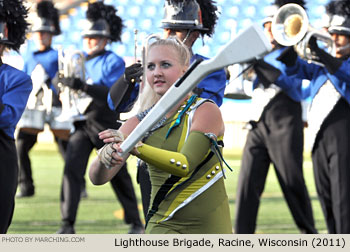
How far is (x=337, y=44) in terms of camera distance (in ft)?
19.9

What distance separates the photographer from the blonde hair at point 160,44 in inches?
129

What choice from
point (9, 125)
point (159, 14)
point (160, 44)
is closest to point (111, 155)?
point (160, 44)

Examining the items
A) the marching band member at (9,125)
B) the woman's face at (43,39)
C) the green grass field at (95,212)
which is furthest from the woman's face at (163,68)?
the woman's face at (43,39)

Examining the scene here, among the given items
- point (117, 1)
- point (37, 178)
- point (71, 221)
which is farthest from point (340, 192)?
point (117, 1)

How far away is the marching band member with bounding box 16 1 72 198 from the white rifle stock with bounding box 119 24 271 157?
618cm

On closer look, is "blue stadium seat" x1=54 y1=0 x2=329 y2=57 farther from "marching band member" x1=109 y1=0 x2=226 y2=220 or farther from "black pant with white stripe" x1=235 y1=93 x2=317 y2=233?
"marching band member" x1=109 y1=0 x2=226 y2=220

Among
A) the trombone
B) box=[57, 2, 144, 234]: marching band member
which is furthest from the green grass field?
the trombone

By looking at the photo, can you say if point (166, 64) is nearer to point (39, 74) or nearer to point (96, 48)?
point (96, 48)

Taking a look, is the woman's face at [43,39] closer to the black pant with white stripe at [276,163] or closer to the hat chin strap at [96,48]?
the hat chin strap at [96,48]

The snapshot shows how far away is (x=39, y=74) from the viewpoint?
8688mm

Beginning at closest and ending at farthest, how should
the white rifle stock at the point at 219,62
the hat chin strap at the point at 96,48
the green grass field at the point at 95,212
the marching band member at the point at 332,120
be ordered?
the white rifle stock at the point at 219,62 → the marching band member at the point at 332,120 → the green grass field at the point at 95,212 → the hat chin strap at the point at 96,48

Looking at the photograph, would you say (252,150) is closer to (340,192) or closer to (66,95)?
(340,192)

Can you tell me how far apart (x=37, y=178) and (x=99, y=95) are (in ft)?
18.0

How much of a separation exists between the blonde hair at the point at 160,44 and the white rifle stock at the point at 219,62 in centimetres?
81
